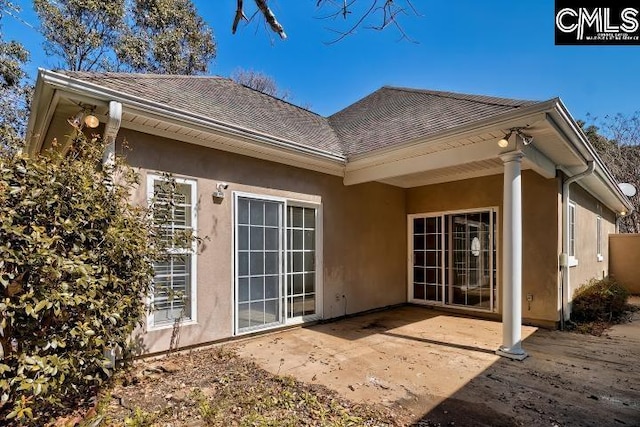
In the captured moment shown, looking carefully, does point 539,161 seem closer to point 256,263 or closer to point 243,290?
point 256,263

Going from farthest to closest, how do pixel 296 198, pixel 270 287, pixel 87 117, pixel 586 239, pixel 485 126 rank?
pixel 586 239
pixel 296 198
pixel 270 287
pixel 485 126
pixel 87 117

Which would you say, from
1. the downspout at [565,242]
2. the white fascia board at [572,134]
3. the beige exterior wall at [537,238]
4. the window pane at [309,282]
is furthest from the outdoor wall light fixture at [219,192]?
the downspout at [565,242]

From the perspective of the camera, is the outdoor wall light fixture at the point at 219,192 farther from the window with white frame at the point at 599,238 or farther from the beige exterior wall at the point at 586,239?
the window with white frame at the point at 599,238

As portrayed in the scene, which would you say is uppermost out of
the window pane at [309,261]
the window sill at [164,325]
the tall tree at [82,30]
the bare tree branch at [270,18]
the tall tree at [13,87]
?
the tall tree at [82,30]

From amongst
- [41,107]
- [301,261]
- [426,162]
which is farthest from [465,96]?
[41,107]

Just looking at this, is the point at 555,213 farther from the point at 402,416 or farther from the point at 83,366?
the point at 83,366

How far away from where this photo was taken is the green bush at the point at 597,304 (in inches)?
306

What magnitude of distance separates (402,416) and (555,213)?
19.0 feet

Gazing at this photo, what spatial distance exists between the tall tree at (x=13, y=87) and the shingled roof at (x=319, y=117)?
8.98 m

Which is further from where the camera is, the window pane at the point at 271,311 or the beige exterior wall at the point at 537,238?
the beige exterior wall at the point at 537,238

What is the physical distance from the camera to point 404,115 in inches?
343

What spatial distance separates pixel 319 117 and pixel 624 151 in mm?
19350

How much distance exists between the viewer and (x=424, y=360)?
5.21 meters

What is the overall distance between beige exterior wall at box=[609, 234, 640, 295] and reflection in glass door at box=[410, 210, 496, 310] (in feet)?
29.4
